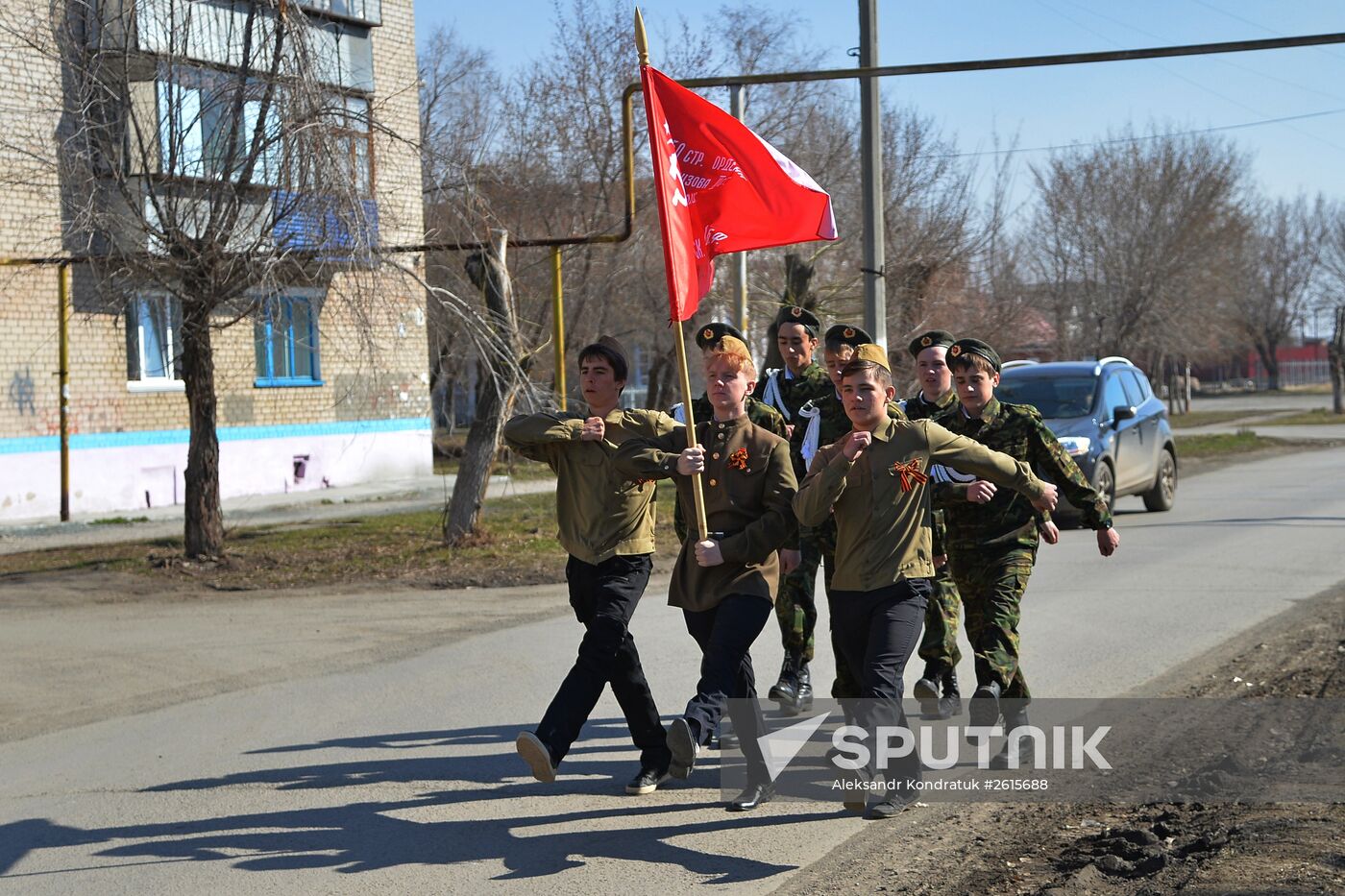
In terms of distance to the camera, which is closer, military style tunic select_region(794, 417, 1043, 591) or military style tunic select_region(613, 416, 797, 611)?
military style tunic select_region(794, 417, 1043, 591)

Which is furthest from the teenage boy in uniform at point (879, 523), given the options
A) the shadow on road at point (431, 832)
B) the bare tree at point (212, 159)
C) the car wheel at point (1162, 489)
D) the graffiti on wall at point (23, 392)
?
the graffiti on wall at point (23, 392)

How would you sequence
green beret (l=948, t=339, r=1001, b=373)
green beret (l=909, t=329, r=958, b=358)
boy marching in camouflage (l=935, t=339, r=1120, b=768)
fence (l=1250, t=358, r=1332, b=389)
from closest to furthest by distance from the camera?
boy marching in camouflage (l=935, t=339, r=1120, b=768)
green beret (l=948, t=339, r=1001, b=373)
green beret (l=909, t=329, r=958, b=358)
fence (l=1250, t=358, r=1332, b=389)

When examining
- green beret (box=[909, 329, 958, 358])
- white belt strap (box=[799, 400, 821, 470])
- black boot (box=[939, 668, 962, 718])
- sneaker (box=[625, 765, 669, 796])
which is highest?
green beret (box=[909, 329, 958, 358])

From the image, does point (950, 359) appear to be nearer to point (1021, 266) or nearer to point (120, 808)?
point (120, 808)

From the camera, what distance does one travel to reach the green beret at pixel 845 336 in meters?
6.26

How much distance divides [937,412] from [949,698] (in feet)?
4.96

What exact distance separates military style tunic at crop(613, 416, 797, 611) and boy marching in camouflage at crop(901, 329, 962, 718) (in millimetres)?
1189

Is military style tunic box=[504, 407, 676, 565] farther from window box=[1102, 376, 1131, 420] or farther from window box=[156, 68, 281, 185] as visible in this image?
window box=[1102, 376, 1131, 420]

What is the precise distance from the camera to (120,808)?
5.98 metres

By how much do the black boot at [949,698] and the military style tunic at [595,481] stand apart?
6.35 ft

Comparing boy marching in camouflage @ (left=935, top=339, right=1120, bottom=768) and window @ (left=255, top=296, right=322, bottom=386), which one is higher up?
window @ (left=255, top=296, right=322, bottom=386)

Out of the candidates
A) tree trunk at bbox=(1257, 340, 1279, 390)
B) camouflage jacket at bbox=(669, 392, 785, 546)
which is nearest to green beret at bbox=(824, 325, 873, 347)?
camouflage jacket at bbox=(669, 392, 785, 546)

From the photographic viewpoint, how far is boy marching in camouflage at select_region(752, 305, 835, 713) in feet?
23.0

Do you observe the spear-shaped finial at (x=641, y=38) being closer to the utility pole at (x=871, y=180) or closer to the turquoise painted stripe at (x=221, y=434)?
the utility pole at (x=871, y=180)
